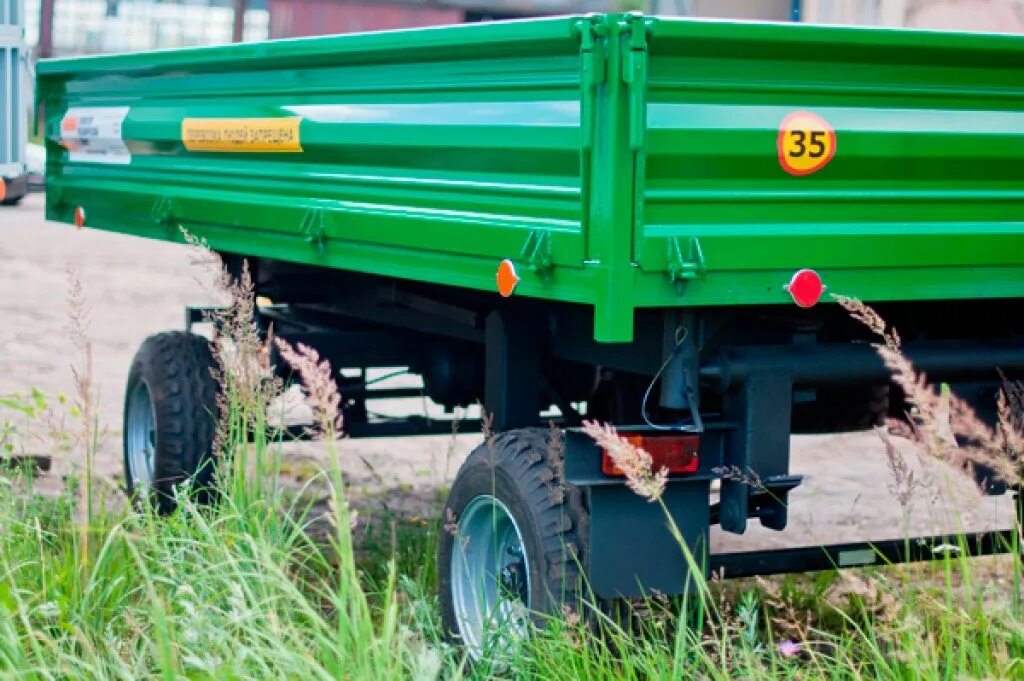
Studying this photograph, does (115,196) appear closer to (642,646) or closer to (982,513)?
(642,646)

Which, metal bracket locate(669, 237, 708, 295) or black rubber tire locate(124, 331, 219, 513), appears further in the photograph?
black rubber tire locate(124, 331, 219, 513)

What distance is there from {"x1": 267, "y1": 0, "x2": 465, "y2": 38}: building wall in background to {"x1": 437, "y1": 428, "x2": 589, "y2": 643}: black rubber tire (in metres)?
1.87

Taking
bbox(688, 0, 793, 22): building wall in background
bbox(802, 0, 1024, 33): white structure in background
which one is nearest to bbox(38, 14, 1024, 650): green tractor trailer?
bbox(802, 0, 1024, 33): white structure in background

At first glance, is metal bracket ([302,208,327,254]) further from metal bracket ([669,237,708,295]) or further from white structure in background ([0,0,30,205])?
white structure in background ([0,0,30,205])

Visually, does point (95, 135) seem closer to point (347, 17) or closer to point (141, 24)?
point (347, 17)

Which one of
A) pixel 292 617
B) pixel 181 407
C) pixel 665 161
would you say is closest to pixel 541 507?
pixel 292 617

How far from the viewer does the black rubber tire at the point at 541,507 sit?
407 centimetres

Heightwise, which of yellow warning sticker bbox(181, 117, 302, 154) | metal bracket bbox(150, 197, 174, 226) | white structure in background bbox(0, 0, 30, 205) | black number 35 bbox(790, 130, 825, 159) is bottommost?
metal bracket bbox(150, 197, 174, 226)

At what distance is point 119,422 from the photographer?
8.73 metres

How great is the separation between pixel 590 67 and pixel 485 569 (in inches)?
60.0

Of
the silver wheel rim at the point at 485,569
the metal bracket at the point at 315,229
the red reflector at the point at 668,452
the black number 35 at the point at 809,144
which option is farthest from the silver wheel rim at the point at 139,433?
the black number 35 at the point at 809,144

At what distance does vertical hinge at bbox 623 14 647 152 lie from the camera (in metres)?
3.67

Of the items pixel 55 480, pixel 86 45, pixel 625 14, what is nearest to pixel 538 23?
pixel 625 14

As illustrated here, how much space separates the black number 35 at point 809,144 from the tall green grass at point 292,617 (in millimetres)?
1032
